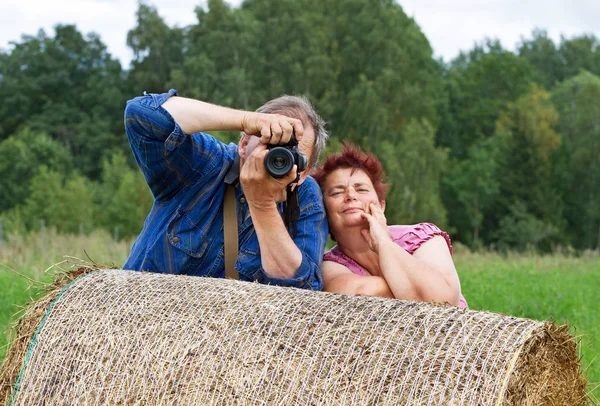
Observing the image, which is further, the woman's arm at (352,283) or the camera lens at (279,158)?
the woman's arm at (352,283)

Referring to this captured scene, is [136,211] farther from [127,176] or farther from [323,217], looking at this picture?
[323,217]

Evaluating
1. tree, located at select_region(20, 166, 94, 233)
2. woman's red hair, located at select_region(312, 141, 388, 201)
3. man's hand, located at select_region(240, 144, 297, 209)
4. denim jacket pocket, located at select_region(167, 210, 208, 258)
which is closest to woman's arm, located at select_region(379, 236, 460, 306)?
woman's red hair, located at select_region(312, 141, 388, 201)

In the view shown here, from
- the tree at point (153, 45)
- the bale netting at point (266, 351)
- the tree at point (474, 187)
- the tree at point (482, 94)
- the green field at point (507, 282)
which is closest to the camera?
the bale netting at point (266, 351)

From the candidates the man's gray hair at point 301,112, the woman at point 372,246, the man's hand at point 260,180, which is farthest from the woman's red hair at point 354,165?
the man's hand at point 260,180

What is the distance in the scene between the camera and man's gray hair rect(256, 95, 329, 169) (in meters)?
4.18

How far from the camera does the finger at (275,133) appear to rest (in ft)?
12.1

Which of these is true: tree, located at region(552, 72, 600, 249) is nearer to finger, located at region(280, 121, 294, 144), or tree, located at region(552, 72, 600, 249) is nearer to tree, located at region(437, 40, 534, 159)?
tree, located at region(437, 40, 534, 159)

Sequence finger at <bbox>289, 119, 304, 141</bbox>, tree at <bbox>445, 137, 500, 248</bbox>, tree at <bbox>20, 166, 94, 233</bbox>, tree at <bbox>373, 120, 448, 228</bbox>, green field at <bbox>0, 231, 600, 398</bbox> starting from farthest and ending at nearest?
1. tree at <bbox>445, 137, 500, 248</bbox>
2. tree at <bbox>373, 120, 448, 228</bbox>
3. tree at <bbox>20, 166, 94, 233</bbox>
4. green field at <bbox>0, 231, 600, 398</bbox>
5. finger at <bbox>289, 119, 304, 141</bbox>

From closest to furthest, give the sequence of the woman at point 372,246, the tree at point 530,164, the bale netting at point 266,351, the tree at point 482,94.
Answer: the bale netting at point 266,351 → the woman at point 372,246 → the tree at point 530,164 → the tree at point 482,94

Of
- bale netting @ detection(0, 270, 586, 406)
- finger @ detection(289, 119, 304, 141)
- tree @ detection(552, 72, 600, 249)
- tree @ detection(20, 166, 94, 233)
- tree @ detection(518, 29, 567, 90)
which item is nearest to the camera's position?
bale netting @ detection(0, 270, 586, 406)

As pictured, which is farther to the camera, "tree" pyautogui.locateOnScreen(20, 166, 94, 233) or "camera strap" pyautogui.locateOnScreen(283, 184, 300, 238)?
"tree" pyautogui.locateOnScreen(20, 166, 94, 233)

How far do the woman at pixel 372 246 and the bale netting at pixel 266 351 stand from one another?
703 mm

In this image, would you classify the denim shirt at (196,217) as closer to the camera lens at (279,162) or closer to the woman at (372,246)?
the woman at (372,246)

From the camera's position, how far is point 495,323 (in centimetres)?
301
